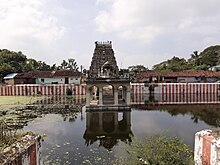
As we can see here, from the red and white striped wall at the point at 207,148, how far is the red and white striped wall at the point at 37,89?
124 feet

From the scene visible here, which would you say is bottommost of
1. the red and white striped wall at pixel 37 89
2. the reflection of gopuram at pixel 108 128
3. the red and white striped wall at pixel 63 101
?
the reflection of gopuram at pixel 108 128

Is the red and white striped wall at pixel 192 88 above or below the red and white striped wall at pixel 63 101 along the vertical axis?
above

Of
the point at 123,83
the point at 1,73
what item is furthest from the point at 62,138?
the point at 1,73

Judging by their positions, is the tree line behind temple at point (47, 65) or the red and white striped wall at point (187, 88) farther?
the tree line behind temple at point (47, 65)

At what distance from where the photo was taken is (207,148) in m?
5.81

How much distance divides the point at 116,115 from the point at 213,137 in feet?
53.2

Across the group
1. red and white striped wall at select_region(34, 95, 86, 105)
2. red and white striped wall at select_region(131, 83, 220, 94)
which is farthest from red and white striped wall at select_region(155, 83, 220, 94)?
red and white striped wall at select_region(34, 95, 86, 105)

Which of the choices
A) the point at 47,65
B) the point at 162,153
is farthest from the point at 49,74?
the point at 162,153

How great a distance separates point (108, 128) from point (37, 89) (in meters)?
29.7

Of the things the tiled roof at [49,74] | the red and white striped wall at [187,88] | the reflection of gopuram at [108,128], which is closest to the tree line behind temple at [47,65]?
the tiled roof at [49,74]

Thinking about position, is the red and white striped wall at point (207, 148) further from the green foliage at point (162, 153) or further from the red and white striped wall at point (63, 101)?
the red and white striped wall at point (63, 101)

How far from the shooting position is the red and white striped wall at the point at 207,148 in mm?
5363

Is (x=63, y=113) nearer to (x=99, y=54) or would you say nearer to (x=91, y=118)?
(x=91, y=118)

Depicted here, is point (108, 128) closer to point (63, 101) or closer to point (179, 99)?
point (63, 101)
